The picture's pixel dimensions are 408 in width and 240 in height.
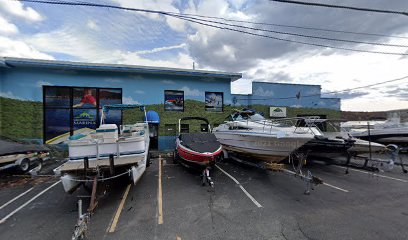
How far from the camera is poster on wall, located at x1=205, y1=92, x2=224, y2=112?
15.6 m

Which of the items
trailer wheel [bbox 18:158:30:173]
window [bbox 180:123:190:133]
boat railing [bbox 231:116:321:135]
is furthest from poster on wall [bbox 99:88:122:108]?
boat railing [bbox 231:116:321:135]

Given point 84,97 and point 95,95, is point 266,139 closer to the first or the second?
point 95,95

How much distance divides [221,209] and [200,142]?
3.52 meters

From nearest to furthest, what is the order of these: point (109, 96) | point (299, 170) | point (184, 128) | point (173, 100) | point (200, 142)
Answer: point (299, 170)
point (200, 142)
point (109, 96)
point (173, 100)
point (184, 128)

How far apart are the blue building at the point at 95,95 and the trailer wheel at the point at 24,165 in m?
4.22

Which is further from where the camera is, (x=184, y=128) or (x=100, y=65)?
(x=184, y=128)

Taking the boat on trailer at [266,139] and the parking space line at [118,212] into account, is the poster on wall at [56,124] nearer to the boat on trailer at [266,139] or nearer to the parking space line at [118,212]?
the parking space line at [118,212]

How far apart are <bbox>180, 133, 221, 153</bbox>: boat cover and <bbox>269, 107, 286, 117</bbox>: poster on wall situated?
31.6 feet

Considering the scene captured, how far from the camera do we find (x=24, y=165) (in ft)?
28.5

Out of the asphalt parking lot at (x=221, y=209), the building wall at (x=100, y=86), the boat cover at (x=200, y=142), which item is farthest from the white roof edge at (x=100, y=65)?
the asphalt parking lot at (x=221, y=209)

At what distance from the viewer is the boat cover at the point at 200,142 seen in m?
7.89

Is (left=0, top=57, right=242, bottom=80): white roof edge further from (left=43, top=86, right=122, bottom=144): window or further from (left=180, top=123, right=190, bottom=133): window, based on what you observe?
(left=180, top=123, right=190, bottom=133): window

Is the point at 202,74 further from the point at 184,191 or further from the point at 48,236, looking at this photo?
the point at 48,236

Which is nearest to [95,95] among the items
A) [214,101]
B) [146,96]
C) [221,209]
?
[146,96]
